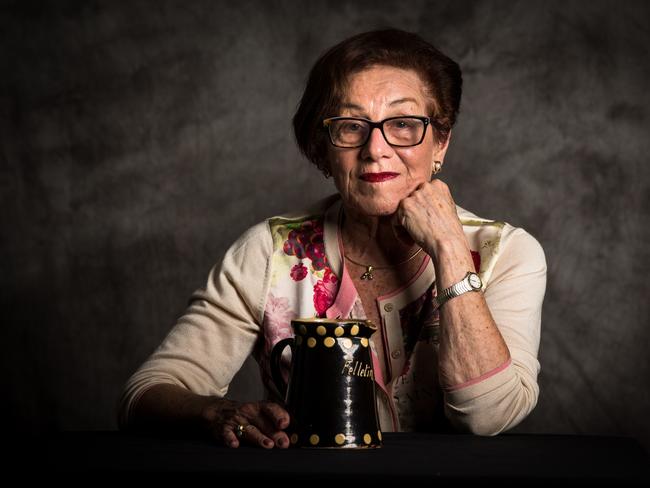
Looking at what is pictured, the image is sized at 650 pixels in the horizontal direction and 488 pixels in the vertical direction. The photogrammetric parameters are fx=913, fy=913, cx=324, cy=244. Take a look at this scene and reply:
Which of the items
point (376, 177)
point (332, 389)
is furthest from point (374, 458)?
point (376, 177)

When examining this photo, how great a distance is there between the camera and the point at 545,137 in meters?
3.26

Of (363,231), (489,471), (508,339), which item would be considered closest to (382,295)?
(363,231)

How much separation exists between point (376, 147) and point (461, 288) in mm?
387

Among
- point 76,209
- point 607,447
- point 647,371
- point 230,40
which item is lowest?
point 647,371

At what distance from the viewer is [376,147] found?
6.31ft

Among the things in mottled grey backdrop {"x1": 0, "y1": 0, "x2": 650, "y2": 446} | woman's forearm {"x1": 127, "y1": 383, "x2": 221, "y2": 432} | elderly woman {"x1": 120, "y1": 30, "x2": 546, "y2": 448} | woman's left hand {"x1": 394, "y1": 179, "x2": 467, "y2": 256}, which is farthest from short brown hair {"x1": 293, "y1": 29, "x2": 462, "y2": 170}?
mottled grey backdrop {"x1": 0, "y1": 0, "x2": 650, "y2": 446}

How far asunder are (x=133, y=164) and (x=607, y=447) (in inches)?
90.7

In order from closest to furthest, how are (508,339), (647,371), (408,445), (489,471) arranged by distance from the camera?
(489,471), (408,445), (508,339), (647,371)

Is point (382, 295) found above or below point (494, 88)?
below

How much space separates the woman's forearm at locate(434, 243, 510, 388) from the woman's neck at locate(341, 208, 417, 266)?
13.8 inches

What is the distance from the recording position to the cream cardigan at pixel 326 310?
1854 millimetres

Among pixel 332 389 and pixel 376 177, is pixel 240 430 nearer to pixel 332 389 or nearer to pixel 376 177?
pixel 332 389

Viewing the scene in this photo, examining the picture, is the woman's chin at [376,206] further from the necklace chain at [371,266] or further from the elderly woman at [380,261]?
the necklace chain at [371,266]

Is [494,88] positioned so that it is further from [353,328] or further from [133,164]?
[353,328]
